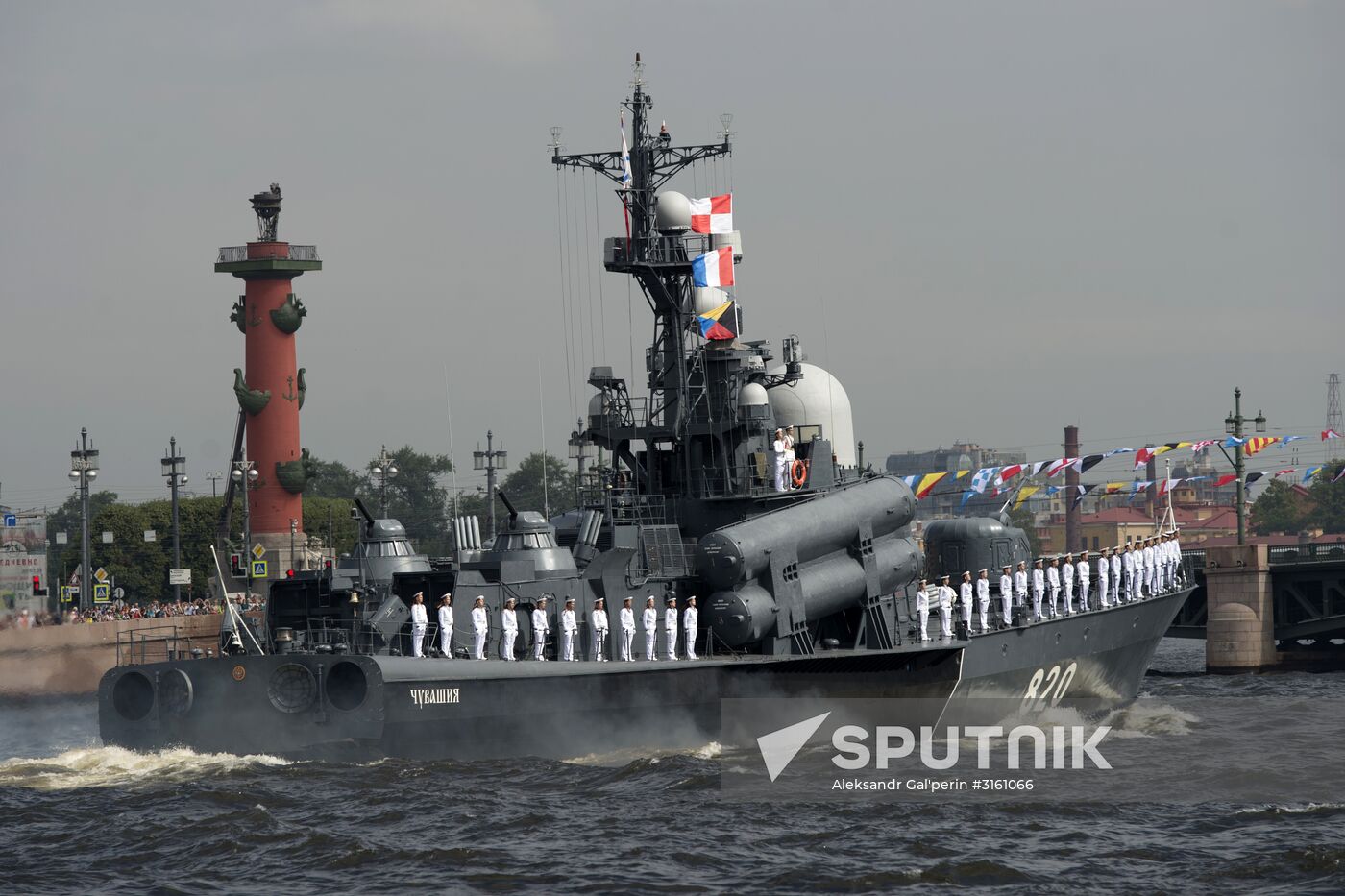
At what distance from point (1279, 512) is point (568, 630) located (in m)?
101

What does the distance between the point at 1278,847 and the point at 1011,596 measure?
44.8 ft

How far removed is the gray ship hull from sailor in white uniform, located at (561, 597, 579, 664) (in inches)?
26.3

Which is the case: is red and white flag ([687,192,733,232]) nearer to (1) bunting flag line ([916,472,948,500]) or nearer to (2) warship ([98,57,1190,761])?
(2) warship ([98,57,1190,761])

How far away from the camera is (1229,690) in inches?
1934

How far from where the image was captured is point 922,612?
3584 centimetres

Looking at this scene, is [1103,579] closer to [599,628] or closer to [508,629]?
[599,628]

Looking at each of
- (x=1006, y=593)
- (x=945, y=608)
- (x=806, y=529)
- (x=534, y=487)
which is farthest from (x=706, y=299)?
(x=534, y=487)

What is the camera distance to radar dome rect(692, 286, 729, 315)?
120ft

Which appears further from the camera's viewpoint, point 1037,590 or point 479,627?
point 1037,590

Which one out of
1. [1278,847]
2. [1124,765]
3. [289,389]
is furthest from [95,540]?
[1278,847]

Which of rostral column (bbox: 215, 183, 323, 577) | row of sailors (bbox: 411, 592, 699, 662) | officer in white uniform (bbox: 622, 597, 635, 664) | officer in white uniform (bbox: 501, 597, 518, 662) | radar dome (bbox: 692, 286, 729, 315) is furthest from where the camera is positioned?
rostral column (bbox: 215, 183, 323, 577)

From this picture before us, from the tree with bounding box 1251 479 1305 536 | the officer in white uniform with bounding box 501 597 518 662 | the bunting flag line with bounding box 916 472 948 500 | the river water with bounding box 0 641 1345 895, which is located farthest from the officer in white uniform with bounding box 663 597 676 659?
the tree with bounding box 1251 479 1305 536

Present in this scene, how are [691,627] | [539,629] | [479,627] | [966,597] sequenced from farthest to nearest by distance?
[966,597]
[691,627]
[539,629]
[479,627]

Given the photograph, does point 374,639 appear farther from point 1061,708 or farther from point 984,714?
point 1061,708
